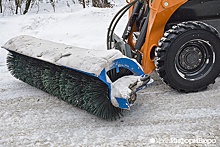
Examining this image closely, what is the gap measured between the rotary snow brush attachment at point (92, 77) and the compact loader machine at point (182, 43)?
1.37ft

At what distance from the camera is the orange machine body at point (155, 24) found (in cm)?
326

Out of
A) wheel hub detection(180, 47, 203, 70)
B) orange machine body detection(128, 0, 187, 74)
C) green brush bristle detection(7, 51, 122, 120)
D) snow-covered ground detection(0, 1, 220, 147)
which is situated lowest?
snow-covered ground detection(0, 1, 220, 147)

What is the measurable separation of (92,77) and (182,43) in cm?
109

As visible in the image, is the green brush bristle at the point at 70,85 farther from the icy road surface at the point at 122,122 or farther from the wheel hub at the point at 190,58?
the wheel hub at the point at 190,58

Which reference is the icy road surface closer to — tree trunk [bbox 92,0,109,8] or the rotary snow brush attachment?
the rotary snow brush attachment

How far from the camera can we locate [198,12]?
358 centimetres

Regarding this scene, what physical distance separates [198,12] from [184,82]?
0.83 m

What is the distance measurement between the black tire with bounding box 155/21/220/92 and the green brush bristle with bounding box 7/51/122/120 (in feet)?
2.55

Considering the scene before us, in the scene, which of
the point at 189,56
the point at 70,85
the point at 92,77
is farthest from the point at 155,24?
the point at 70,85

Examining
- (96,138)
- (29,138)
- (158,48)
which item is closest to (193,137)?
(96,138)

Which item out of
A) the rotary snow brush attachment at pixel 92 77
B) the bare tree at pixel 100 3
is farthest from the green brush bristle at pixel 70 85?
the bare tree at pixel 100 3

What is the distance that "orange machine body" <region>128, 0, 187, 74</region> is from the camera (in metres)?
3.26

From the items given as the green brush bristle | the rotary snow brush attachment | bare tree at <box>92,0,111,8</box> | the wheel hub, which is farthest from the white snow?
bare tree at <box>92,0,111,8</box>

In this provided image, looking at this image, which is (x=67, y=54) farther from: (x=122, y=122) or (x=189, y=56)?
(x=189, y=56)
